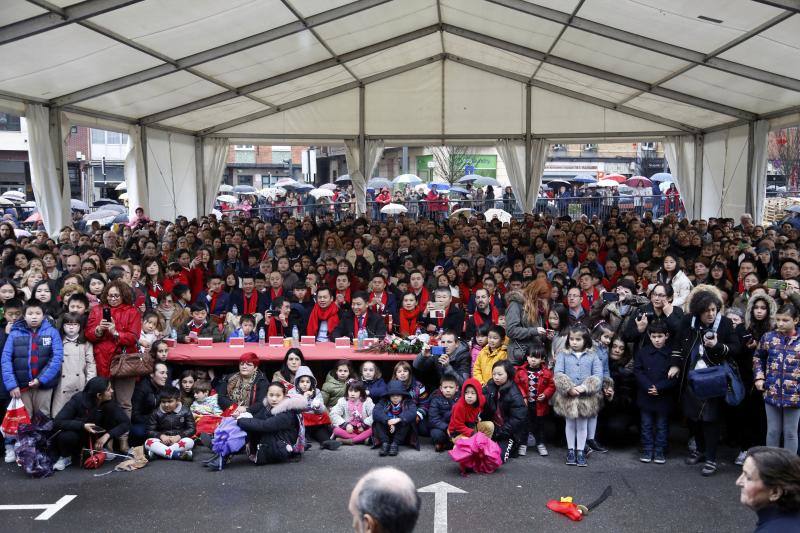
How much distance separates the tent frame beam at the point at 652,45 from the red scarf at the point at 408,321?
5780mm

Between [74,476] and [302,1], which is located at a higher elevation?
[302,1]

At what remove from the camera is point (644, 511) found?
4.95 meters

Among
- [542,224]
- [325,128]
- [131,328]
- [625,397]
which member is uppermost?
[325,128]

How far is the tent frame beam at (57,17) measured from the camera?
8719mm

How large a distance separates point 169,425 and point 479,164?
35358 millimetres

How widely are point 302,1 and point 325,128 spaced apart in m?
7.12

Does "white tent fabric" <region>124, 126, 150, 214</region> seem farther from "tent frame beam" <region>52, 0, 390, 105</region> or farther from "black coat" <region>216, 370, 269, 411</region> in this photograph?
"black coat" <region>216, 370, 269, 411</region>

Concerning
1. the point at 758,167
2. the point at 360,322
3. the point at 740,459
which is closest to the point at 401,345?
the point at 360,322

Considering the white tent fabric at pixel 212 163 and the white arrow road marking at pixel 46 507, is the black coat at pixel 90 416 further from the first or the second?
the white tent fabric at pixel 212 163

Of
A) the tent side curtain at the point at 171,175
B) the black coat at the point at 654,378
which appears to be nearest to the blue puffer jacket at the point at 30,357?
the black coat at the point at 654,378

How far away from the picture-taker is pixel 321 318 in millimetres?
7852

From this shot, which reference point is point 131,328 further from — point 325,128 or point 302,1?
point 325,128

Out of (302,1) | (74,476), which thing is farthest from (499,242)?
(74,476)

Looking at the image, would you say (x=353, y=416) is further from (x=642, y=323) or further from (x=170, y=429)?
(x=642, y=323)
